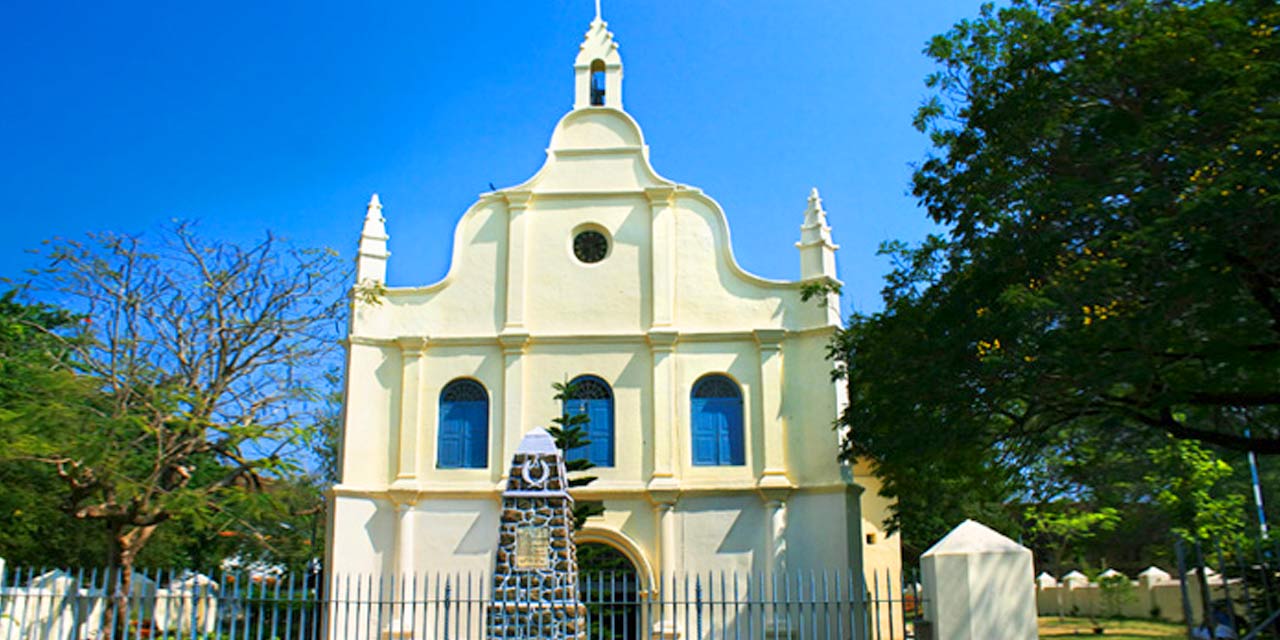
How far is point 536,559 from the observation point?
36.6ft

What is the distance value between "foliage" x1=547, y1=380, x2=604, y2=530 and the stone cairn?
678 cm

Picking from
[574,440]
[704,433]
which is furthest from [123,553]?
[704,433]

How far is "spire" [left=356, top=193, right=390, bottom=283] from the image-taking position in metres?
21.6

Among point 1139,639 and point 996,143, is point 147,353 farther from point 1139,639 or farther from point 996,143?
point 1139,639

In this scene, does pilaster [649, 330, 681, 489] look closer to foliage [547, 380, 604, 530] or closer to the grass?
foliage [547, 380, 604, 530]

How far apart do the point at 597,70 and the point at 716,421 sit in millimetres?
8306

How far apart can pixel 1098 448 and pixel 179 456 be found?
1470 cm

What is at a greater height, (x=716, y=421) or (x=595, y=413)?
(x=595, y=413)

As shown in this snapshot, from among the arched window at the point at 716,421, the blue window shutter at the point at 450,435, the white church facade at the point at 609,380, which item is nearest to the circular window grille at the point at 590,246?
the white church facade at the point at 609,380

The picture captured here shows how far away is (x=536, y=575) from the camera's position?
11.2m

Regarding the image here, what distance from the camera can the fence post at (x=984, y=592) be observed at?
1051 cm

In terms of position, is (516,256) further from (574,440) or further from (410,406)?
(574,440)

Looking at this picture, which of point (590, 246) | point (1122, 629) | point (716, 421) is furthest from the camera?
point (1122, 629)

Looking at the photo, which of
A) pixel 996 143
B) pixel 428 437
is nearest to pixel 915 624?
pixel 996 143
